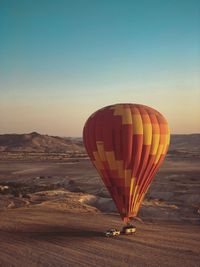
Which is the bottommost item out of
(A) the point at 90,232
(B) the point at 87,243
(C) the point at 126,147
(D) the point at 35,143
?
(D) the point at 35,143

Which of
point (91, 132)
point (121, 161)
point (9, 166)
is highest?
point (91, 132)

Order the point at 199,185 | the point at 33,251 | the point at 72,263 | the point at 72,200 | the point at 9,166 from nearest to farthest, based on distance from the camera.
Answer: the point at 72,263, the point at 33,251, the point at 72,200, the point at 199,185, the point at 9,166

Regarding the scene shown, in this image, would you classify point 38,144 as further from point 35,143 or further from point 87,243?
point 87,243

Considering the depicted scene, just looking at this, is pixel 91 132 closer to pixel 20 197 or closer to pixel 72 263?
pixel 72 263

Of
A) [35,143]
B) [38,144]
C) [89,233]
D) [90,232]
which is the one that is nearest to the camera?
[89,233]

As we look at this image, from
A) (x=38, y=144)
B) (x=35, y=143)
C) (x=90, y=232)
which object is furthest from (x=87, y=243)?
(x=38, y=144)

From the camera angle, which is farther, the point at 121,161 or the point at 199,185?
the point at 199,185

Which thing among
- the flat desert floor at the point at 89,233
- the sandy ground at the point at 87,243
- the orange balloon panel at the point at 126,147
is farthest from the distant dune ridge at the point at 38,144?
the orange balloon panel at the point at 126,147

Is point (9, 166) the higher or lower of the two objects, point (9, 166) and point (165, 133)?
the lower

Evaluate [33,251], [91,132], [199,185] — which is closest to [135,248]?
[33,251]
